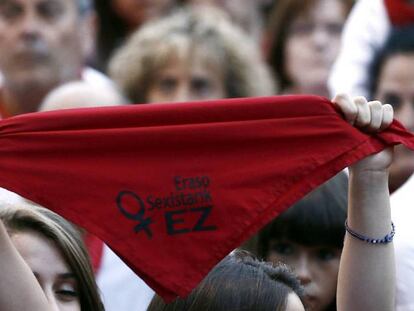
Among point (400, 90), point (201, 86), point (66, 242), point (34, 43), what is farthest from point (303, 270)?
point (34, 43)

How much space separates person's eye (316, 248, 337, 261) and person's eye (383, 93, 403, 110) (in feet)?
4.71

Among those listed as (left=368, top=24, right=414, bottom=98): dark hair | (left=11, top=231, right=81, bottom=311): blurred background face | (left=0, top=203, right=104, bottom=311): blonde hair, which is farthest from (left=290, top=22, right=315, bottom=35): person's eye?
(left=11, top=231, right=81, bottom=311): blurred background face

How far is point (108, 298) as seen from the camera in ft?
15.1

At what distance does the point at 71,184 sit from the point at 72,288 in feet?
1.39

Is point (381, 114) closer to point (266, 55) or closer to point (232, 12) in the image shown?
point (266, 55)

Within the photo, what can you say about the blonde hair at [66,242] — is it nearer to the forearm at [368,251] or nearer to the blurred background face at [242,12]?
the forearm at [368,251]

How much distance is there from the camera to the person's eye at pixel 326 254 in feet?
14.1

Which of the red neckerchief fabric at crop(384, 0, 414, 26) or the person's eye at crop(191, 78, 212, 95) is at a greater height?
the red neckerchief fabric at crop(384, 0, 414, 26)

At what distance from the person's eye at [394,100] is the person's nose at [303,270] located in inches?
58.8

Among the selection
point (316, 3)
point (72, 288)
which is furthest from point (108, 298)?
point (316, 3)

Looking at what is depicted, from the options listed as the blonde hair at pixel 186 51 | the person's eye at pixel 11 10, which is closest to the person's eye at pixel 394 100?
the blonde hair at pixel 186 51

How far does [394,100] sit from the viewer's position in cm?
559

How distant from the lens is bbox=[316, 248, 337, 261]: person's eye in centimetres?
429

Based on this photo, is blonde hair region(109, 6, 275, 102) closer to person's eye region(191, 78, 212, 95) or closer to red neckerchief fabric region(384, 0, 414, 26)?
person's eye region(191, 78, 212, 95)
